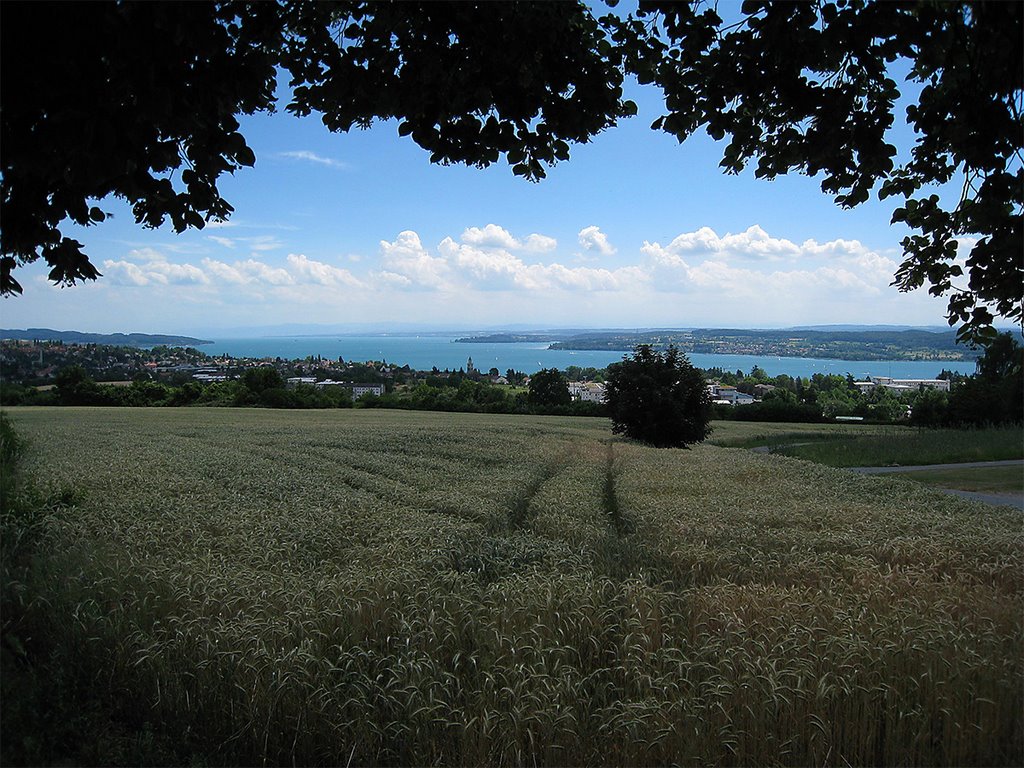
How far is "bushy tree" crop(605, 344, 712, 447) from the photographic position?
3450 centimetres

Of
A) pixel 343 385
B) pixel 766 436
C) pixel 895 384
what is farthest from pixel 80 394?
pixel 895 384

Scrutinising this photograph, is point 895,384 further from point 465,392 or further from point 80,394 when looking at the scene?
point 80,394

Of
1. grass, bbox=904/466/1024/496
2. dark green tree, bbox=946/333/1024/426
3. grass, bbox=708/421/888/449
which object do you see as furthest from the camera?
grass, bbox=708/421/888/449

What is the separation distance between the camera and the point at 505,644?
166 inches

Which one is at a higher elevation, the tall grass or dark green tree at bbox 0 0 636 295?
dark green tree at bbox 0 0 636 295

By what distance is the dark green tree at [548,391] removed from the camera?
56.8 m

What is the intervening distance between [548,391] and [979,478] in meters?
40.7

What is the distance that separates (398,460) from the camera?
16.3 m

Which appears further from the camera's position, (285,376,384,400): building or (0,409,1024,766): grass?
(285,376,384,400): building

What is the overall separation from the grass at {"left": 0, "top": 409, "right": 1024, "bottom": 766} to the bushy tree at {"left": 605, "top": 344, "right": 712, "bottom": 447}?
26.8 metres

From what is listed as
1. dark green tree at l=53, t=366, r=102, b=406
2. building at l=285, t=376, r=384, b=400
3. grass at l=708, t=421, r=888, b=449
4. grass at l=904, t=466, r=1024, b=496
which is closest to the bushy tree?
grass at l=708, t=421, r=888, b=449

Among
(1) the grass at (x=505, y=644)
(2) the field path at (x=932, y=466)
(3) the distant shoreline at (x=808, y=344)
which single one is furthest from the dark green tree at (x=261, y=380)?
(1) the grass at (x=505, y=644)

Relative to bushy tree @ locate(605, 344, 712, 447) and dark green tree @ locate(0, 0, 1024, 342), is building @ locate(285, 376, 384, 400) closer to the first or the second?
bushy tree @ locate(605, 344, 712, 447)

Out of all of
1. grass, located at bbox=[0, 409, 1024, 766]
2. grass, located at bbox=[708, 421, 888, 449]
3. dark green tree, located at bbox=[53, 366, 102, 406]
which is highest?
grass, located at bbox=[0, 409, 1024, 766]
